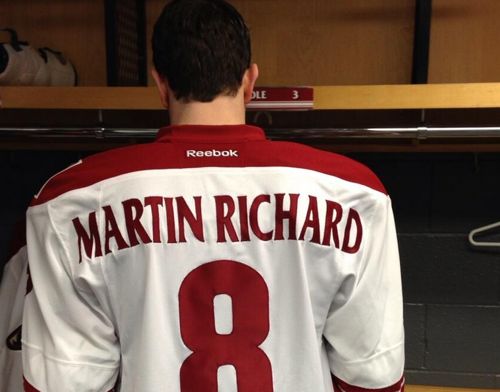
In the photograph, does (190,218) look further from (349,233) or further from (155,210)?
(349,233)

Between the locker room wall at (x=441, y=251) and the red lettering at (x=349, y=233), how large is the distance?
0.76m

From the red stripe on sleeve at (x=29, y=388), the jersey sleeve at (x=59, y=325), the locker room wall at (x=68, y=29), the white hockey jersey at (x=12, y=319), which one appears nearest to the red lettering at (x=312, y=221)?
the jersey sleeve at (x=59, y=325)

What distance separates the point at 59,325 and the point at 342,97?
679mm

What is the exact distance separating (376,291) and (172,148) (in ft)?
1.24

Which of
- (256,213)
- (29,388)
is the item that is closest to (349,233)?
(256,213)

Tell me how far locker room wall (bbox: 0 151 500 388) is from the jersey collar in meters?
0.83

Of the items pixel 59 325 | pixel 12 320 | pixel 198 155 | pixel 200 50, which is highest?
pixel 200 50

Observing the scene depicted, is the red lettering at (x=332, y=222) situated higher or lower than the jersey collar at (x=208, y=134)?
lower

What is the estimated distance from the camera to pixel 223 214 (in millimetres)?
736

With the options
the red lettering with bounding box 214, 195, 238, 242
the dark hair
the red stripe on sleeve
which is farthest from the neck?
the red stripe on sleeve

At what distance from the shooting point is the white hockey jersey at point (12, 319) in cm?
116

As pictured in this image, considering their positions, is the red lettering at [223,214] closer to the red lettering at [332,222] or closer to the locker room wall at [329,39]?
the red lettering at [332,222]

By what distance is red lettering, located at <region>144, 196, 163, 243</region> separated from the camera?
729 millimetres

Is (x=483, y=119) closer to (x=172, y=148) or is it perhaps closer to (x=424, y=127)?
(x=424, y=127)
